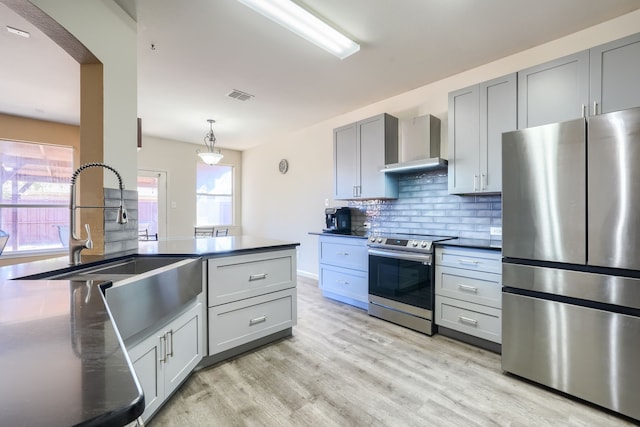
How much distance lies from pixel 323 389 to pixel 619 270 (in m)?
1.91

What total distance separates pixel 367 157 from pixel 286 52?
59.6 inches

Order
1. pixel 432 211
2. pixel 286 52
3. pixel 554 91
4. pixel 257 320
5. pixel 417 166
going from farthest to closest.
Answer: pixel 432 211, pixel 417 166, pixel 286 52, pixel 257 320, pixel 554 91

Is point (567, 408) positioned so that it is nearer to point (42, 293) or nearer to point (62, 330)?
point (62, 330)

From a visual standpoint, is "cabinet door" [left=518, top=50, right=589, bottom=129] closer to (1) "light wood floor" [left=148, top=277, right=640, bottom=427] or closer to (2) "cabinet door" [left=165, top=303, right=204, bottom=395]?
(1) "light wood floor" [left=148, top=277, right=640, bottom=427]

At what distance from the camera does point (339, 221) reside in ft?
13.3

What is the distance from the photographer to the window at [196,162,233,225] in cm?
641

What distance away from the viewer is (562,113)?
228cm

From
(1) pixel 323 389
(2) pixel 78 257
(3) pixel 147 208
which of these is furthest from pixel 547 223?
(3) pixel 147 208

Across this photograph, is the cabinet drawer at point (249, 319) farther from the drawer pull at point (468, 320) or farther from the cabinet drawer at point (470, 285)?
the drawer pull at point (468, 320)

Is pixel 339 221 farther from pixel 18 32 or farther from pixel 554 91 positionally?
pixel 18 32

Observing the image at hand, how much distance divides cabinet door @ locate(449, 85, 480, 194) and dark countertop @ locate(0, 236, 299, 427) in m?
2.88

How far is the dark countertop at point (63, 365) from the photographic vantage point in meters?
0.36

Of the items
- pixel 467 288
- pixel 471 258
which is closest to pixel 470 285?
pixel 467 288

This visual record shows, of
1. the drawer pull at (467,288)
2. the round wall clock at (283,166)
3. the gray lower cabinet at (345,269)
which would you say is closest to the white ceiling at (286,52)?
the round wall clock at (283,166)
